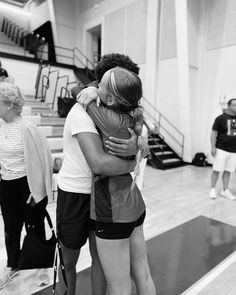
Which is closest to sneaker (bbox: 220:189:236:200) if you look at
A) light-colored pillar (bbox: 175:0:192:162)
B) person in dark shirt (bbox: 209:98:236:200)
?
person in dark shirt (bbox: 209:98:236:200)

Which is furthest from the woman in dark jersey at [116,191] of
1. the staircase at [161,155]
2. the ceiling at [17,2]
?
the ceiling at [17,2]

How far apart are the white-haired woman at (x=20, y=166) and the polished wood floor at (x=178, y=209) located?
1.69 feet

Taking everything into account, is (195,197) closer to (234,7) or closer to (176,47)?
(176,47)

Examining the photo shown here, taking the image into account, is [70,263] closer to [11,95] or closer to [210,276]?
[11,95]

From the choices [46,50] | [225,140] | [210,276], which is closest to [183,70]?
[225,140]

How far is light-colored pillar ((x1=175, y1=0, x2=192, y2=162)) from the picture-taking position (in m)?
5.93

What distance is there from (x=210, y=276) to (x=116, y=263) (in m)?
1.34

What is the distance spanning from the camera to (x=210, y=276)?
1876 mm

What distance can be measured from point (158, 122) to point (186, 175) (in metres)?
2.42

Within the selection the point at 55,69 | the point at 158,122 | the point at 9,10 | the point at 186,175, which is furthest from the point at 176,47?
the point at 9,10

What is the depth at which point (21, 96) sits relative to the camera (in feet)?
5.13

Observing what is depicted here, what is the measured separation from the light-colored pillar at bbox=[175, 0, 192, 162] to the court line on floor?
180 inches

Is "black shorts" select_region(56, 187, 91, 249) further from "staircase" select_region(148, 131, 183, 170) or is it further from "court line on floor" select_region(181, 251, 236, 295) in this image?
"staircase" select_region(148, 131, 183, 170)

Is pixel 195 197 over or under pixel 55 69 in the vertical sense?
under
